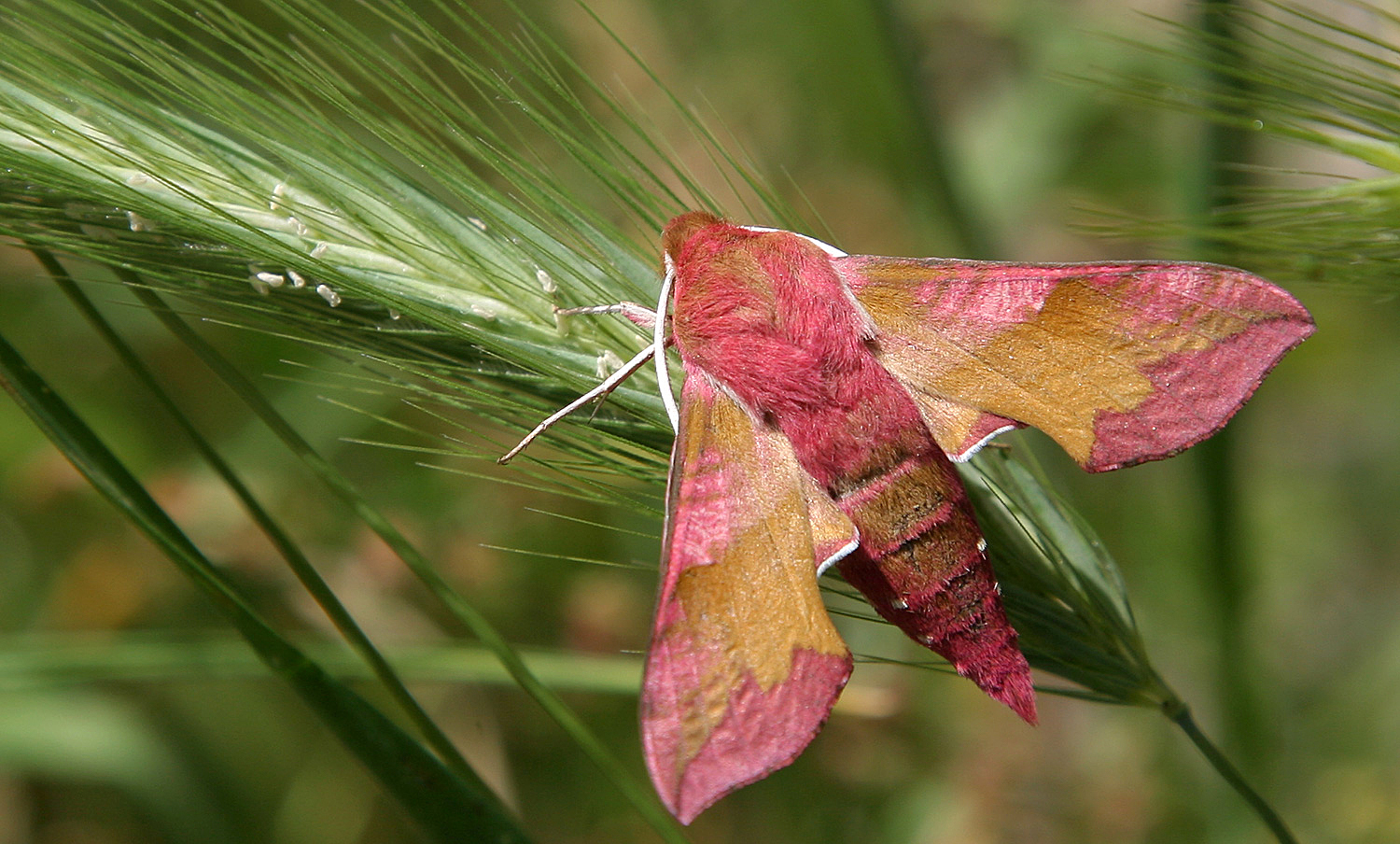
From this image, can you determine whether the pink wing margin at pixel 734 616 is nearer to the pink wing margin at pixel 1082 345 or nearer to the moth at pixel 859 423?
the moth at pixel 859 423

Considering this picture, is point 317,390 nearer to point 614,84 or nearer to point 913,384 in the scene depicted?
point 614,84

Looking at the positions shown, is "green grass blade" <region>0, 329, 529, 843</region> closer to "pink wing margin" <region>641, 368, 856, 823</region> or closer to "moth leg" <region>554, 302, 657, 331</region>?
"pink wing margin" <region>641, 368, 856, 823</region>

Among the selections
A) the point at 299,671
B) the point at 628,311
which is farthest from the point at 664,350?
the point at 299,671

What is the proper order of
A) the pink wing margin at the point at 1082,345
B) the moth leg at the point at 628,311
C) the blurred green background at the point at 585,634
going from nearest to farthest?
the pink wing margin at the point at 1082,345 → the moth leg at the point at 628,311 → the blurred green background at the point at 585,634

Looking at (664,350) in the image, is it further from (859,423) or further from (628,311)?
(859,423)

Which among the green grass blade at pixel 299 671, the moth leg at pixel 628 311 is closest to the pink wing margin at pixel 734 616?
the moth leg at pixel 628 311

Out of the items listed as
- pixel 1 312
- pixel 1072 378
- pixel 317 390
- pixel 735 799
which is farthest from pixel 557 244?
pixel 1 312

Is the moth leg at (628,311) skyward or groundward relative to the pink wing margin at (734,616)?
Answer: skyward
